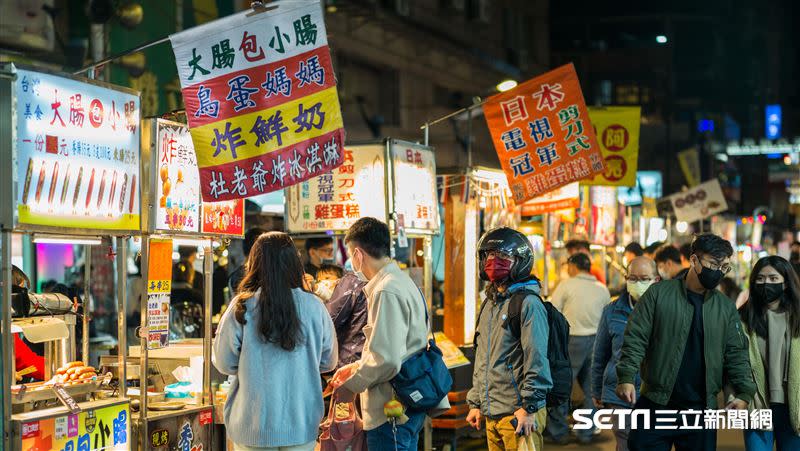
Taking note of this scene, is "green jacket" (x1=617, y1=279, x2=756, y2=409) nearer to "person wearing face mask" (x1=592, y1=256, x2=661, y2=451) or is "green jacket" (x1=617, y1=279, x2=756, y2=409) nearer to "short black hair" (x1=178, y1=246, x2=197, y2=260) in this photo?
"person wearing face mask" (x1=592, y1=256, x2=661, y2=451)

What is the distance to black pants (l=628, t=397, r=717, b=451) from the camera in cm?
724

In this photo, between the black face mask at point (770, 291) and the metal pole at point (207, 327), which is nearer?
the black face mask at point (770, 291)

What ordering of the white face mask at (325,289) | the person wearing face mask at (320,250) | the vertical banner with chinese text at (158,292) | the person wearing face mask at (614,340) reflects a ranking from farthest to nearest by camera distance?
the person wearing face mask at (320,250) → the white face mask at (325,289) → the person wearing face mask at (614,340) → the vertical banner with chinese text at (158,292)

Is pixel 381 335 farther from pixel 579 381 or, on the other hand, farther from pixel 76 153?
pixel 579 381

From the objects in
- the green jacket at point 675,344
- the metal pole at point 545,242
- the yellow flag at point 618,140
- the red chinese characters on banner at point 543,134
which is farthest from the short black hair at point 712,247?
the yellow flag at point 618,140

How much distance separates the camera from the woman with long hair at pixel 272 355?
616 cm


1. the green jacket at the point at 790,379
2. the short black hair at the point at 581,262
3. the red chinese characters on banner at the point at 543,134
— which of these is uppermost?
the red chinese characters on banner at the point at 543,134

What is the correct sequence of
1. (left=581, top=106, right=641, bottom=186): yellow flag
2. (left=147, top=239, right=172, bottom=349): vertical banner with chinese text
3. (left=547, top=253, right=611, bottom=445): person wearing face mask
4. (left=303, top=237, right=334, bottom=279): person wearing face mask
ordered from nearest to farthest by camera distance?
1. (left=147, top=239, right=172, bottom=349): vertical banner with chinese text
2. (left=303, top=237, right=334, bottom=279): person wearing face mask
3. (left=547, top=253, right=611, bottom=445): person wearing face mask
4. (left=581, top=106, right=641, bottom=186): yellow flag

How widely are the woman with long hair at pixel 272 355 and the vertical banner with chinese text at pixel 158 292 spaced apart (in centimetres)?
173

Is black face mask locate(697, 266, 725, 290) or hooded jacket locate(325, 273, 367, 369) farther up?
black face mask locate(697, 266, 725, 290)

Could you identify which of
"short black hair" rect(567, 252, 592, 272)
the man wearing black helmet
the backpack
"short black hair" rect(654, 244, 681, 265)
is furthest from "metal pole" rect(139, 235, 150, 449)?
"short black hair" rect(567, 252, 592, 272)

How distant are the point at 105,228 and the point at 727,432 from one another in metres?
9.84

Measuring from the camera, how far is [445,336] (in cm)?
1273

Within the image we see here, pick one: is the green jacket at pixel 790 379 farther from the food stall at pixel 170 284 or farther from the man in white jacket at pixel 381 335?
the food stall at pixel 170 284
